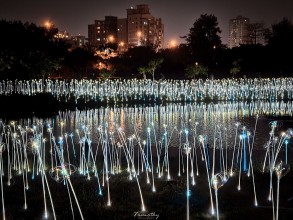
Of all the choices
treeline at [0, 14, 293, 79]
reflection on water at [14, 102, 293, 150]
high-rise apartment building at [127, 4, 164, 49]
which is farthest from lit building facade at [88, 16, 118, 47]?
reflection on water at [14, 102, 293, 150]

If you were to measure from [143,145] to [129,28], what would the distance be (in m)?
137

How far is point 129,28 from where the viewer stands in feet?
483

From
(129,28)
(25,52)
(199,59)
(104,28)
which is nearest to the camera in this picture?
(25,52)

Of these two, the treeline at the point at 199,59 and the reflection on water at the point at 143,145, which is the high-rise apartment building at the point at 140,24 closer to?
the treeline at the point at 199,59

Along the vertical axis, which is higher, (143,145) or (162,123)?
(162,123)

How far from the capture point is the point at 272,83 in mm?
39250

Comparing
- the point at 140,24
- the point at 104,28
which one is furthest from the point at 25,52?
the point at 104,28

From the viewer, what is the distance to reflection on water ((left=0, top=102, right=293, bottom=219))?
29.9 ft

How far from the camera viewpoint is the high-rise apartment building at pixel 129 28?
146750 mm

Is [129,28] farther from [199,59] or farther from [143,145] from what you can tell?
[143,145]

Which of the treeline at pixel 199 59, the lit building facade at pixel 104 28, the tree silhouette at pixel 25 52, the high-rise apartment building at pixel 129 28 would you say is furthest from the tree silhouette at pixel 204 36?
the lit building facade at pixel 104 28

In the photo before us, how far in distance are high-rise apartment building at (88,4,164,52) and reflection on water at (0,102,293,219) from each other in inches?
4899

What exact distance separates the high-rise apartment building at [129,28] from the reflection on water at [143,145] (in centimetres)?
12443

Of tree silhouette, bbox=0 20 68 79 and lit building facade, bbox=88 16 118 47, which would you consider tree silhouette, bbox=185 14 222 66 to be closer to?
tree silhouette, bbox=0 20 68 79
